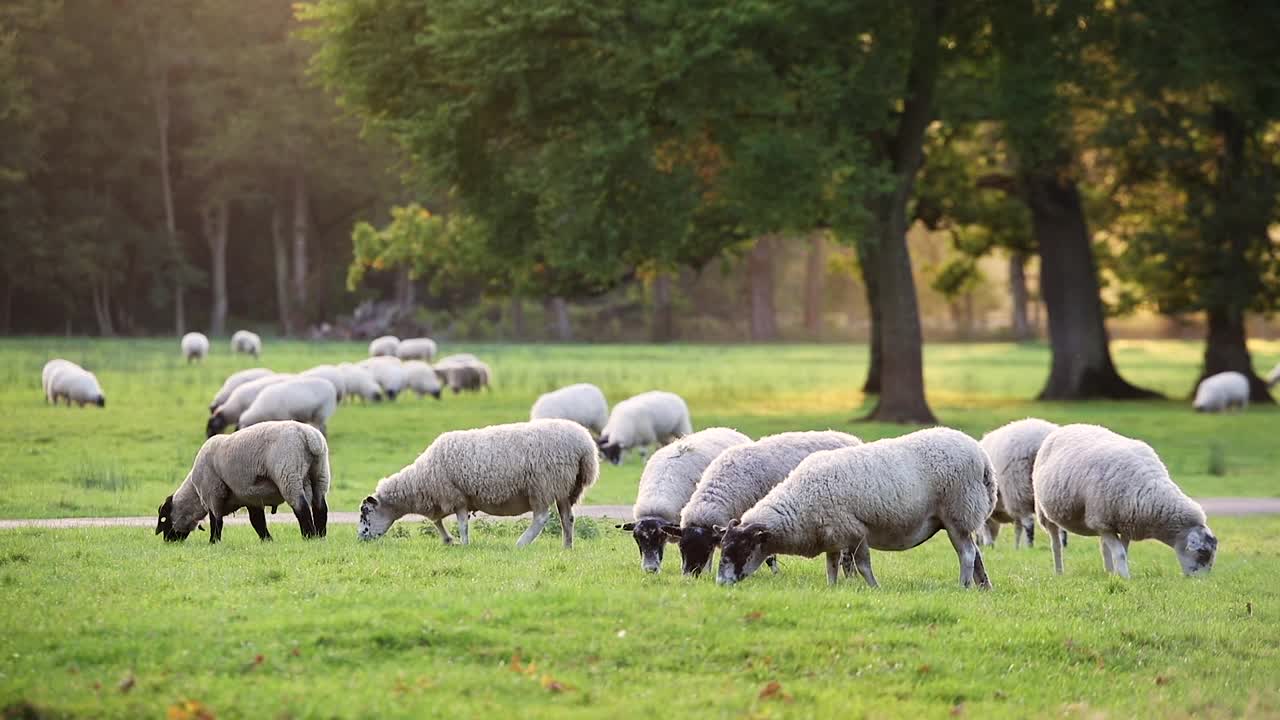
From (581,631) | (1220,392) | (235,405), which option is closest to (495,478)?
(581,631)

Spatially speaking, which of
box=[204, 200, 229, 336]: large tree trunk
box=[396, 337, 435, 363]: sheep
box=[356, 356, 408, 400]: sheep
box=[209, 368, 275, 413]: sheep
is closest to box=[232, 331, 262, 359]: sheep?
box=[396, 337, 435, 363]: sheep

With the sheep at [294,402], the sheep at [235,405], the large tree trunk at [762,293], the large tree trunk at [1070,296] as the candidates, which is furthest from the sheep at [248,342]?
the large tree trunk at [762,293]

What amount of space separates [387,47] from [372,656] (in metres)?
26.8

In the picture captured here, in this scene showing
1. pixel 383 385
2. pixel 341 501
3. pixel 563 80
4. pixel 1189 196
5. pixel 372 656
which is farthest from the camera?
pixel 1189 196

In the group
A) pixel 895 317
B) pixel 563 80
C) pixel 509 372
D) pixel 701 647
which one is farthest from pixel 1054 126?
pixel 701 647

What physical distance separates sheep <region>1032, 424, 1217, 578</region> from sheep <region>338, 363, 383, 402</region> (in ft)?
84.2

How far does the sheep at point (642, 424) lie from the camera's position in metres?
25.6

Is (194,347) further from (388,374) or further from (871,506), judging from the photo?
(871,506)

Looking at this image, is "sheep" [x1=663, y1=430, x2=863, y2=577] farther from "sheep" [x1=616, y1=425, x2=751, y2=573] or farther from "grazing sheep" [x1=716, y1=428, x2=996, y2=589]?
"grazing sheep" [x1=716, y1=428, x2=996, y2=589]

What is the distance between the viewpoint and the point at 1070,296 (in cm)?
4422

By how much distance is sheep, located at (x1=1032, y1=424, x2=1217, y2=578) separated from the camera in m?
13.7

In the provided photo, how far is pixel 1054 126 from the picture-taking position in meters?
37.5

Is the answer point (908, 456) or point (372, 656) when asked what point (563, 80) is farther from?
point (372, 656)

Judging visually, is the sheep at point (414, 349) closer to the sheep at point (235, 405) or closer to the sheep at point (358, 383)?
the sheep at point (358, 383)
